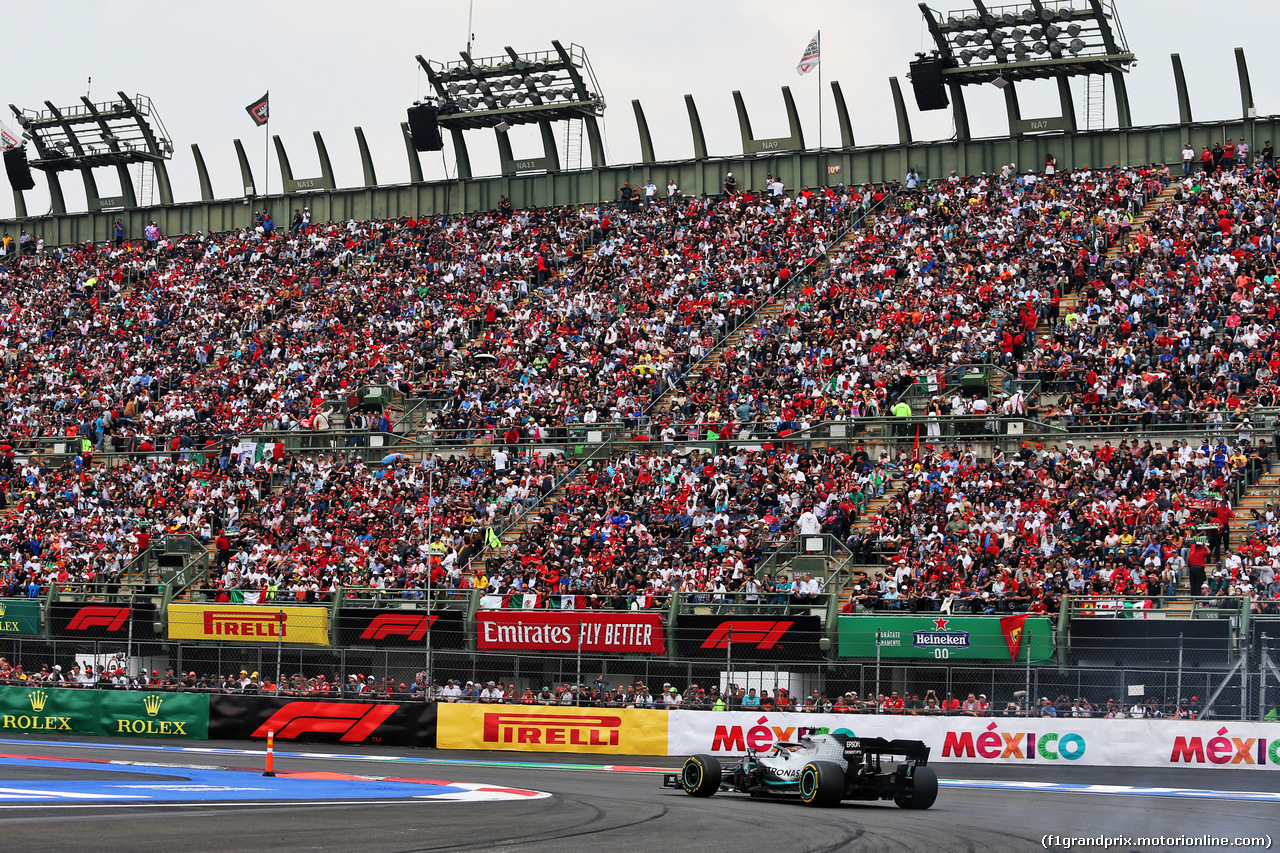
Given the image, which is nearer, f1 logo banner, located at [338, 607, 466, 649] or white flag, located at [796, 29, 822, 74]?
f1 logo banner, located at [338, 607, 466, 649]

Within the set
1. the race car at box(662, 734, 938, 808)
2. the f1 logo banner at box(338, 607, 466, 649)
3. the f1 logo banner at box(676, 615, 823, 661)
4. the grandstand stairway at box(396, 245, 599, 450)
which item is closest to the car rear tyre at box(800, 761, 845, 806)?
the race car at box(662, 734, 938, 808)

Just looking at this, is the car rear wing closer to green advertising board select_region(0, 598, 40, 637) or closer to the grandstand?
the grandstand

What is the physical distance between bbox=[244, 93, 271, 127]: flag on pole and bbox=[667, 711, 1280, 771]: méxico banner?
35905 millimetres

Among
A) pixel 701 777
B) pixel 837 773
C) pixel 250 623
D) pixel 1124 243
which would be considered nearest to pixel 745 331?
pixel 1124 243

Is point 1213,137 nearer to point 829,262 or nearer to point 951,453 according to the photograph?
point 829,262

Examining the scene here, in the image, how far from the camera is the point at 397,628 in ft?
106

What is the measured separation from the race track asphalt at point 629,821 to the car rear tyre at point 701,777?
0.66 feet

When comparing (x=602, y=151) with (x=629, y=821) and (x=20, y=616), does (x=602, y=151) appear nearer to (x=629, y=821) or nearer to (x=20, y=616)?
(x=20, y=616)

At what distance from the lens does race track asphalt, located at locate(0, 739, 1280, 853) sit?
44.6ft

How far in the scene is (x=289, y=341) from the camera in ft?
159

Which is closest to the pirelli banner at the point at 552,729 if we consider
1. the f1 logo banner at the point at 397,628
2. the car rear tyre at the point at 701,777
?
the f1 logo banner at the point at 397,628

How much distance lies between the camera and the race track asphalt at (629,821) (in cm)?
1360

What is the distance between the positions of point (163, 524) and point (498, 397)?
939 centimetres

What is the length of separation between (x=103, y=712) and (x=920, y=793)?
19120 millimetres
